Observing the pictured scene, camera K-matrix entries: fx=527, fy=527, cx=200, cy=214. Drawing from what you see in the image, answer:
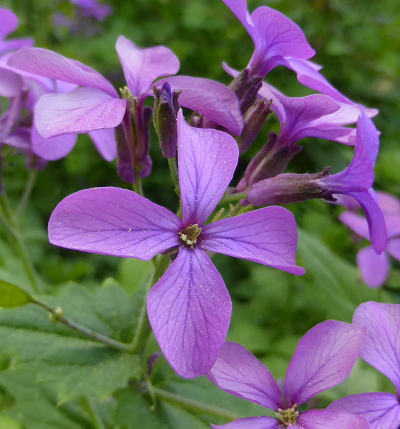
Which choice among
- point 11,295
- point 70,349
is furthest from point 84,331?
point 11,295

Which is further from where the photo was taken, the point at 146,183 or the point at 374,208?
the point at 146,183

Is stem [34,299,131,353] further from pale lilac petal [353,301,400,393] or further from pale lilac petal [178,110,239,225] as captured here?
pale lilac petal [353,301,400,393]

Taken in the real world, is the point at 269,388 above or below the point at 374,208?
below

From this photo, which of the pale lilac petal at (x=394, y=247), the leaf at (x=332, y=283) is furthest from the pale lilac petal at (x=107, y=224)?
the pale lilac petal at (x=394, y=247)

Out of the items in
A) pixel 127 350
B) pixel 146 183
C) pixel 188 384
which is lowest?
pixel 146 183

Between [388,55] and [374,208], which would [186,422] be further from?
[388,55]

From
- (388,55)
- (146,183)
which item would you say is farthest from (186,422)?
(388,55)
